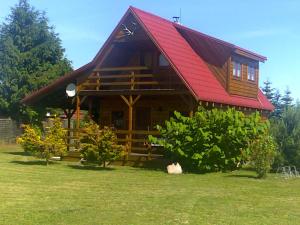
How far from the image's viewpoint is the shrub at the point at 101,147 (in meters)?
20.2

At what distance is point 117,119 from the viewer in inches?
1098

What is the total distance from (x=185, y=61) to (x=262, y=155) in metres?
6.88

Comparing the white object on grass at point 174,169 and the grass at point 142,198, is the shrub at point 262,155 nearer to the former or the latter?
the grass at point 142,198

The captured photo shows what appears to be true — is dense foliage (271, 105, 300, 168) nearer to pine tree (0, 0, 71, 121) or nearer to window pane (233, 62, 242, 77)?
window pane (233, 62, 242, 77)

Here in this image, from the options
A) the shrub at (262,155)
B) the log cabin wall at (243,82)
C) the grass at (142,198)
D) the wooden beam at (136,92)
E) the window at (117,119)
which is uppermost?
the log cabin wall at (243,82)

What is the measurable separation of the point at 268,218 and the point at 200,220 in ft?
4.67

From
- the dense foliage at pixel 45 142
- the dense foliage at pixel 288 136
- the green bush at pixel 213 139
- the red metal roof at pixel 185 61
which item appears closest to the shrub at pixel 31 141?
the dense foliage at pixel 45 142

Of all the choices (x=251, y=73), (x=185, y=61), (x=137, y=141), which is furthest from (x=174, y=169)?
(x=251, y=73)

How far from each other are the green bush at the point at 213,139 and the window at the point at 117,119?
7.63 metres

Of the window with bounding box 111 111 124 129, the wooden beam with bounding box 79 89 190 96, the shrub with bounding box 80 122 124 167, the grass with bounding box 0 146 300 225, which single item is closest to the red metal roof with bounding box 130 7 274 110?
the wooden beam with bounding box 79 89 190 96

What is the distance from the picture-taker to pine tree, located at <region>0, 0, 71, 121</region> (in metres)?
42.8

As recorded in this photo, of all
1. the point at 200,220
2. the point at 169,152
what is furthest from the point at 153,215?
the point at 169,152

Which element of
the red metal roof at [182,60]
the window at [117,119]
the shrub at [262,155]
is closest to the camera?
the shrub at [262,155]

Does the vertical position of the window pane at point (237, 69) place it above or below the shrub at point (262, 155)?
above
